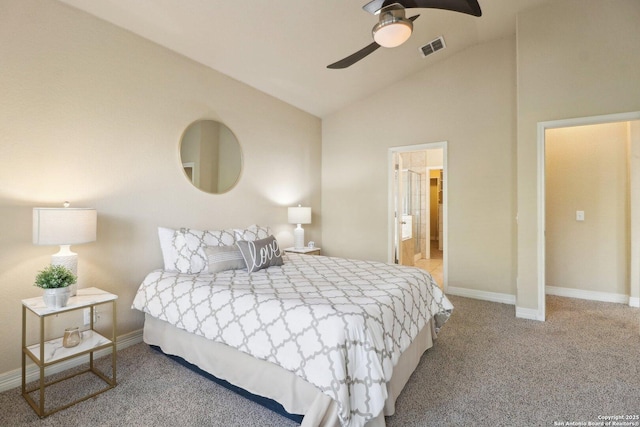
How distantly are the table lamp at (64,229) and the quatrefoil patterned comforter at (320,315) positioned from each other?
23.8 inches

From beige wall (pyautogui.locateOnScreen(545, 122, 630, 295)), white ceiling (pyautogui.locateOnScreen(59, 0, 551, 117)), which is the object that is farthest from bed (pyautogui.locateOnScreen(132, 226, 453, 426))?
beige wall (pyautogui.locateOnScreen(545, 122, 630, 295))

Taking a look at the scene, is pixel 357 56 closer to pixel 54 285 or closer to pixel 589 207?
pixel 54 285

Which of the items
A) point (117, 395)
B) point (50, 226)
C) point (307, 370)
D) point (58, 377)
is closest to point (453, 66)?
point (307, 370)

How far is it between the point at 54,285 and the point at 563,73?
15.9ft

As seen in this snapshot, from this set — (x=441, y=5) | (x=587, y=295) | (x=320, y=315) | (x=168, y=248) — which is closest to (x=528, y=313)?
(x=587, y=295)

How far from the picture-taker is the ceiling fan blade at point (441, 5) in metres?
1.89

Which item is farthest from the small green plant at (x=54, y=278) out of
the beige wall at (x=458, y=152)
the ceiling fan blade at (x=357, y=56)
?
the beige wall at (x=458, y=152)

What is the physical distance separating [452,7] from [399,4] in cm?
33

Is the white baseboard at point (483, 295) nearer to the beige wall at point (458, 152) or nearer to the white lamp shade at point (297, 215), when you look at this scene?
the beige wall at point (458, 152)

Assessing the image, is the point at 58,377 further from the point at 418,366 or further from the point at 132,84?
the point at 418,366

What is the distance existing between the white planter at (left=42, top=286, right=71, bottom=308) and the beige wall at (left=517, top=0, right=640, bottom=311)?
4.19 meters

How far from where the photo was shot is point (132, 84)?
2877mm

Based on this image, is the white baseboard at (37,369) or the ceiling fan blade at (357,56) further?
the ceiling fan blade at (357,56)

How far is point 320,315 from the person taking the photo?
1699 mm
